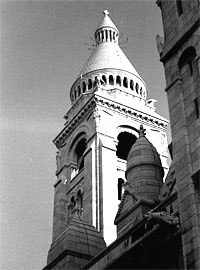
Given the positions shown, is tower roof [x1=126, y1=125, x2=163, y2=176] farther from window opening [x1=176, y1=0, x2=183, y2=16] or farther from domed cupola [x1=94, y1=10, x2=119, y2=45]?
domed cupola [x1=94, y1=10, x2=119, y2=45]

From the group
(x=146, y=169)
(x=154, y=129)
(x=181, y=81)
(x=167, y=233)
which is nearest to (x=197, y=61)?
(x=181, y=81)

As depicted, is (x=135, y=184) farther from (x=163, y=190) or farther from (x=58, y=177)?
(x=58, y=177)

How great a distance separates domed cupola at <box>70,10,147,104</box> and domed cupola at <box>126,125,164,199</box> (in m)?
23.3

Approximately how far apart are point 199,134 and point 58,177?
34595mm

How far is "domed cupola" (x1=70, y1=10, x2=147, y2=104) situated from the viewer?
175 ft

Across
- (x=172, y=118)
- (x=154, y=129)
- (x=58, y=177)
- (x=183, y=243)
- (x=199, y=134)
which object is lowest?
(x=183, y=243)

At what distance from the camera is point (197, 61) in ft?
64.0

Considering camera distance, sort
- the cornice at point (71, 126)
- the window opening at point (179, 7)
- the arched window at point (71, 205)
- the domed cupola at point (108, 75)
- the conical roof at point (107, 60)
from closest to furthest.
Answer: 1. the window opening at point (179, 7)
2. the arched window at point (71, 205)
3. the cornice at point (71, 126)
4. the domed cupola at point (108, 75)
5. the conical roof at point (107, 60)

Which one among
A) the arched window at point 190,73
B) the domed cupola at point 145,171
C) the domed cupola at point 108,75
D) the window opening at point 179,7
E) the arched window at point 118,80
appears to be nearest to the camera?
the arched window at point 190,73

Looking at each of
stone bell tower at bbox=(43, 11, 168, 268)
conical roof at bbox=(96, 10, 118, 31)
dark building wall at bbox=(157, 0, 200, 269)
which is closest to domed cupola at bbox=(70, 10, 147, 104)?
stone bell tower at bbox=(43, 11, 168, 268)

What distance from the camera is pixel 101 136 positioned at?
4847 centimetres

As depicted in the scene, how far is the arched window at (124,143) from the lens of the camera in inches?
2028

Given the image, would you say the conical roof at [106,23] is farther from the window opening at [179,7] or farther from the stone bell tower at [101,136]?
the window opening at [179,7]

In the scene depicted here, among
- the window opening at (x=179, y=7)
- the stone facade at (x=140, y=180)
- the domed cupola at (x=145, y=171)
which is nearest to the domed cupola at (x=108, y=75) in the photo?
the stone facade at (x=140, y=180)
